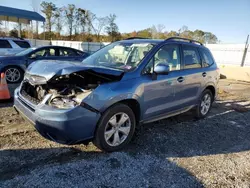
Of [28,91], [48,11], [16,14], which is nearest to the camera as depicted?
[28,91]

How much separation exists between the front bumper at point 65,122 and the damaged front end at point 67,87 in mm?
103

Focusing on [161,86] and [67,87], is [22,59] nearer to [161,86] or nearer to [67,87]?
[67,87]

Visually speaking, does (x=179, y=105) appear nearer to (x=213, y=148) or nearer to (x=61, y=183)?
(x=213, y=148)

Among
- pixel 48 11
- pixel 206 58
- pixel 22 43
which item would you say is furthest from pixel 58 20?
pixel 206 58

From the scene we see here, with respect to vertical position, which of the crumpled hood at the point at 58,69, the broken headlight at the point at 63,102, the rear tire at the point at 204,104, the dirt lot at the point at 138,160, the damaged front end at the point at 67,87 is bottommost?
the dirt lot at the point at 138,160

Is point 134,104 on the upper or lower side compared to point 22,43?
lower

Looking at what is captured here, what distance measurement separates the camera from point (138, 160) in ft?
11.6

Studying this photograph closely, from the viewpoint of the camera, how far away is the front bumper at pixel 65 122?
308 centimetres

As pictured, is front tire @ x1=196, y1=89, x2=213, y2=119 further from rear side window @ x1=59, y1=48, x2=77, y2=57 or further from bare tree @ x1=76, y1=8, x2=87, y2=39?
bare tree @ x1=76, y1=8, x2=87, y2=39

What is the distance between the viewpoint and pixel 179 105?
4.80 m

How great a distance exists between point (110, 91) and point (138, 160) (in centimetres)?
112

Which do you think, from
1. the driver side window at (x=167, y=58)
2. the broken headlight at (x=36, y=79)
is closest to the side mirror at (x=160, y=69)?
the driver side window at (x=167, y=58)

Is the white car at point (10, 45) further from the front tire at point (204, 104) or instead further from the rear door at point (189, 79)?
the front tire at point (204, 104)

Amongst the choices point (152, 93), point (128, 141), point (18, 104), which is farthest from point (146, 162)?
point (18, 104)
